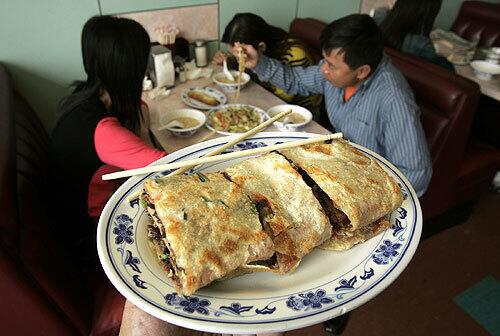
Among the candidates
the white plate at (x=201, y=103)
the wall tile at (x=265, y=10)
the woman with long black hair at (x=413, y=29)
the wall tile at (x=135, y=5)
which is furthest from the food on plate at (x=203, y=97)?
the woman with long black hair at (x=413, y=29)

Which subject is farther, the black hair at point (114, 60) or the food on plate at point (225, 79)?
the food on plate at point (225, 79)

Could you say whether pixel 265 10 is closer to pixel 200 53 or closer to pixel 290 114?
pixel 200 53

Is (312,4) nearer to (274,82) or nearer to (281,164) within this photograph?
(274,82)

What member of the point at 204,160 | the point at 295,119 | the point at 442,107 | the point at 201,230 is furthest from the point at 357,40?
the point at 201,230

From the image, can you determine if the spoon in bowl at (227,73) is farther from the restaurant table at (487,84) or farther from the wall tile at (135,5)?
the restaurant table at (487,84)

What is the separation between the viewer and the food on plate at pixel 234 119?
A: 2.05m

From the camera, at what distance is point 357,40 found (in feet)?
6.36

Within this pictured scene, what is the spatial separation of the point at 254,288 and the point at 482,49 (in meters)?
4.59

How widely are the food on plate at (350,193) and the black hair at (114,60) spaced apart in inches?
39.3

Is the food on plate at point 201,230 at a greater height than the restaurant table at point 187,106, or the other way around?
the food on plate at point 201,230

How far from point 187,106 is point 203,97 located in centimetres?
15

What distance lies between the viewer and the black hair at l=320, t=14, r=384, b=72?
192 centimetres

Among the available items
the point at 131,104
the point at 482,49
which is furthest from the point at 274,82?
the point at 482,49

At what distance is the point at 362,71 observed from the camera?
6.72 feet
